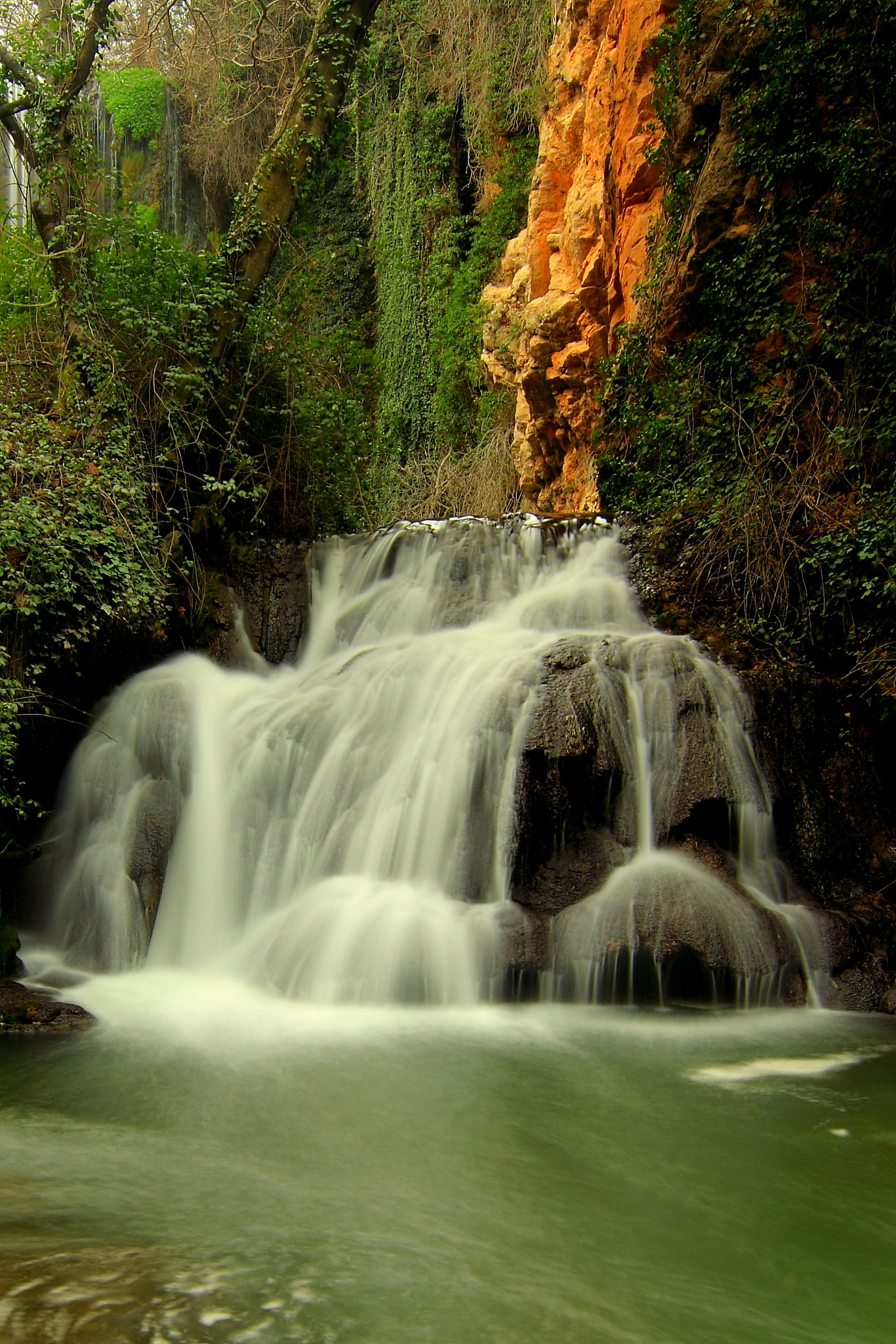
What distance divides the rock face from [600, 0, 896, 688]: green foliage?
4.89 feet

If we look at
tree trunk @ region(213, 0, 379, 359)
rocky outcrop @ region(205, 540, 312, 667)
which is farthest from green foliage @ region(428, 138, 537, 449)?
rocky outcrop @ region(205, 540, 312, 667)

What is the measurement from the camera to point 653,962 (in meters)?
5.60

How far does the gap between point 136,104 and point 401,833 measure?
2207cm

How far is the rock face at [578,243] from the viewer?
11430 millimetres

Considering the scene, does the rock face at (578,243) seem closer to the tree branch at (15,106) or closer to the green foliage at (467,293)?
the green foliage at (467,293)

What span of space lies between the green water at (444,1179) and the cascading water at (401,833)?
34 cm

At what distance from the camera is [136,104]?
22.3m

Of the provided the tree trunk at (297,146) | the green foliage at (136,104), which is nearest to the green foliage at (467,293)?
the tree trunk at (297,146)

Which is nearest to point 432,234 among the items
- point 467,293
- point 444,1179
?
point 467,293

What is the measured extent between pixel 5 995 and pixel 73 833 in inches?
71.8

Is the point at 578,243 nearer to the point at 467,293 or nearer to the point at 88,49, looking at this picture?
the point at 467,293

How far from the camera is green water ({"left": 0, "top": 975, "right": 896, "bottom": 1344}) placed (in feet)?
8.10

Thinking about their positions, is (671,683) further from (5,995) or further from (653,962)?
(5,995)

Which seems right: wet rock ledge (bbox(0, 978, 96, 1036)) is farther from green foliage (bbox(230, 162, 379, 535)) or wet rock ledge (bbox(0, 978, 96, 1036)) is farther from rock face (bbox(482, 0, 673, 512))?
rock face (bbox(482, 0, 673, 512))
